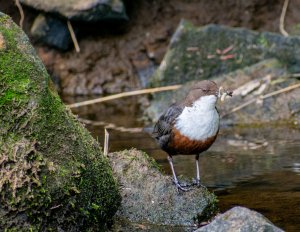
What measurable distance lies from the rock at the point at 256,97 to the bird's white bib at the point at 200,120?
11.0ft

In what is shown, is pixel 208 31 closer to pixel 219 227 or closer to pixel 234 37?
pixel 234 37

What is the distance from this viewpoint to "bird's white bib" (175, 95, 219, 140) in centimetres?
514

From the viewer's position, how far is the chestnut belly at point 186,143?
17.0 ft

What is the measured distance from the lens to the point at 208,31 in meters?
10.4

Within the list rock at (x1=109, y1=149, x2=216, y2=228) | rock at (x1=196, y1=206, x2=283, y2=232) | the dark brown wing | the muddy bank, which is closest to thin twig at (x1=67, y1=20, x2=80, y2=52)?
the muddy bank

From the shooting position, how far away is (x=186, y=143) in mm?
5238

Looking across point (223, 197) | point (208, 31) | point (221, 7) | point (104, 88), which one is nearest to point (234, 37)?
point (208, 31)

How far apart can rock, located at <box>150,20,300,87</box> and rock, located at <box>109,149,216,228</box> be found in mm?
5098

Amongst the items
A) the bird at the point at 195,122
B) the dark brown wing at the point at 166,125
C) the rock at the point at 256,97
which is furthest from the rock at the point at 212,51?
the bird at the point at 195,122

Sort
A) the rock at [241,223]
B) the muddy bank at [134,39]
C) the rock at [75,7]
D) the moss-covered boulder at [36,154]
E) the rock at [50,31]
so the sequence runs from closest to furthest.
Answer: the moss-covered boulder at [36,154] → the rock at [241,223] → the rock at [75,7] → the rock at [50,31] → the muddy bank at [134,39]

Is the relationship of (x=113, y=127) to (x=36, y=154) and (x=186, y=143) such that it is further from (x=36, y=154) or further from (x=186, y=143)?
(x=36, y=154)

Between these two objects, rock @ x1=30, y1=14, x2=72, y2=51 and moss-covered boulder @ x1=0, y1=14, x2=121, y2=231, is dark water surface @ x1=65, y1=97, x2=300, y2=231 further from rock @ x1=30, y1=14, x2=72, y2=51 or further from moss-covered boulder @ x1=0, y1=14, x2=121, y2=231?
rock @ x1=30, y1=14, x2=72, y2=51

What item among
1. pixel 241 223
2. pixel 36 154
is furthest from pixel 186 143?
pixel 36 154

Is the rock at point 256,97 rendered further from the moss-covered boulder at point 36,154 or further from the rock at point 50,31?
the moss-covered boulder at point 36,154
